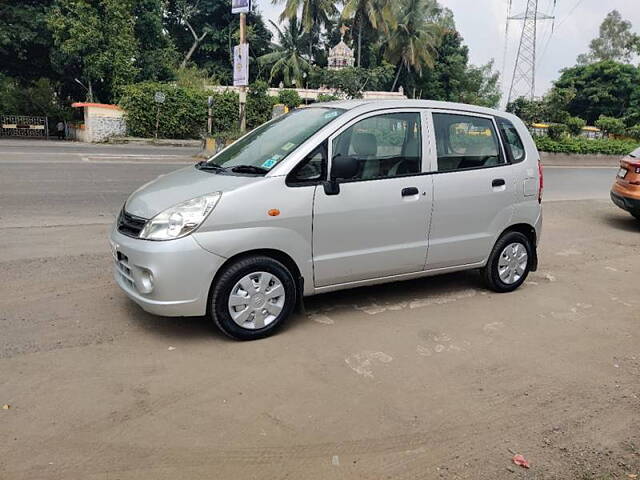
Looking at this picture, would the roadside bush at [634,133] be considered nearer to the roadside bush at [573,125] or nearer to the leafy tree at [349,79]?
the roadside bush at [573,125]

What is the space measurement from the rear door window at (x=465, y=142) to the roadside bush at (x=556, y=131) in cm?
2494

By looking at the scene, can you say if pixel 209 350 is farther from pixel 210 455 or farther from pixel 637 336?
pixel 637 336

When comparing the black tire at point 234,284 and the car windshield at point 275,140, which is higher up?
the car windshield at point 275,140

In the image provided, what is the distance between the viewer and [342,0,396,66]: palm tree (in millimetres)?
41000

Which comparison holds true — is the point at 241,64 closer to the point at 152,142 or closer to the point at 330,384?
the point at 152,142

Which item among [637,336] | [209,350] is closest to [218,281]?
[209,350]

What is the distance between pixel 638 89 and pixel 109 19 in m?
41.0

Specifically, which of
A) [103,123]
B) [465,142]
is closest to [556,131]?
[103,123]

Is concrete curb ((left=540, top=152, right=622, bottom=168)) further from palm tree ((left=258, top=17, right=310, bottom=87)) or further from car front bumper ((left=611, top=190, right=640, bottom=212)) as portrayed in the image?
palm tree ((left=258, top=17, right=310, bottom=87))

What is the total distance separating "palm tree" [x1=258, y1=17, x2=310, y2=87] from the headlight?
38.7 m

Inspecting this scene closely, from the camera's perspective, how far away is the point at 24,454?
2.86 metres

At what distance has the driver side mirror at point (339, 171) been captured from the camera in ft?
14.3

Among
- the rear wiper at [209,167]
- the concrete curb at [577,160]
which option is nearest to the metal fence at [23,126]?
the concrete curb at [577,160]

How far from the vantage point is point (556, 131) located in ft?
92.0
